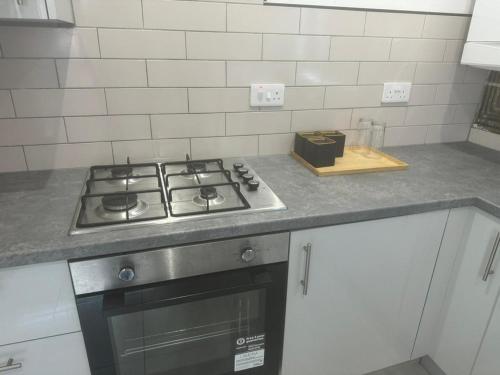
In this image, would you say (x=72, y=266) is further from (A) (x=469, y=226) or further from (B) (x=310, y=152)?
(A) (x=469, y=226)

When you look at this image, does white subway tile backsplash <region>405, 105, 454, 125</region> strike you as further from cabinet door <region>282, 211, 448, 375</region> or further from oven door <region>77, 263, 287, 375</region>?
oven door <region>77, 263, 287, 375</region>

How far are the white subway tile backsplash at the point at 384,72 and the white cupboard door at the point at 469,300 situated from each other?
2.21ft

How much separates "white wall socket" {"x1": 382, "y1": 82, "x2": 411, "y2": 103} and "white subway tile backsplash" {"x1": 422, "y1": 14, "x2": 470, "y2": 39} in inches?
8.5

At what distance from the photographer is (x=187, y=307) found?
1008 mm

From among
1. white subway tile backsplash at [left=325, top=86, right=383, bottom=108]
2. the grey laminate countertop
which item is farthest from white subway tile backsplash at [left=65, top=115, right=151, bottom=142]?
white subway tile backsplash at [left=325, top=86, right=383, bottom=108]

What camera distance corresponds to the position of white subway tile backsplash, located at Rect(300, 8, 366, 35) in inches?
53.2

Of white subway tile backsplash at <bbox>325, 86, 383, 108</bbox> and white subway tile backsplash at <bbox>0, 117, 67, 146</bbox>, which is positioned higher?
white subway tile backsplash at <bbox>325, 86, 383, 108</bbox>

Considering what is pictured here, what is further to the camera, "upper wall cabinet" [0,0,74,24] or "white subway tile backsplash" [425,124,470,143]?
"white subway tile backsplash" [425,124,470,143]

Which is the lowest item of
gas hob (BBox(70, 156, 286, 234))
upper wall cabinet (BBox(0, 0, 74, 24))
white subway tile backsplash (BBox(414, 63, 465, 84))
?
gas hob (BBox(70, 156, 286, 234))

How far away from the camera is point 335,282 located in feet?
3.81

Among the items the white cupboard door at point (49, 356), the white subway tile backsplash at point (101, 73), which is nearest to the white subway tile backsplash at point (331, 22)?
the white subway tile backsplash at point (101, 73)

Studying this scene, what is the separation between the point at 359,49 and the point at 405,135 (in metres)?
0.48

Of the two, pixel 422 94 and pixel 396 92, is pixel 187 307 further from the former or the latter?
pixel 422 94

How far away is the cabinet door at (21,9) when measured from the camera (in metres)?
0.78
